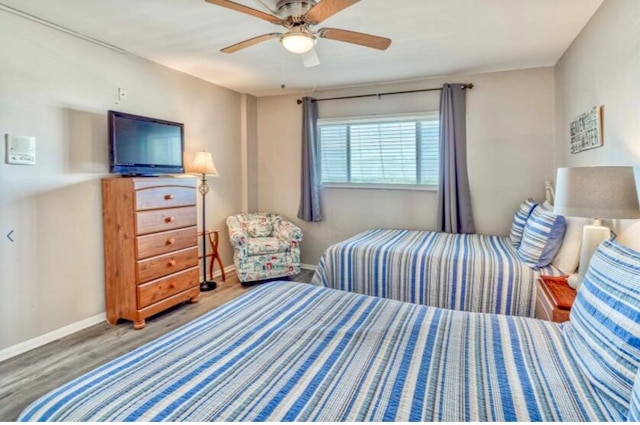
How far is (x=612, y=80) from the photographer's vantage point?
2.17 meters

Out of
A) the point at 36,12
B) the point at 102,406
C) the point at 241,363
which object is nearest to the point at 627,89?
the point at 241,363

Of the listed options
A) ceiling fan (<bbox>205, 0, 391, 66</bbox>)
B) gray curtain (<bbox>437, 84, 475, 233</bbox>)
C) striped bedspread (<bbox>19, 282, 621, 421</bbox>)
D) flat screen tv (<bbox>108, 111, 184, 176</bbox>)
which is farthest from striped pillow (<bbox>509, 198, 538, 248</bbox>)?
flat screen tv (<bbox>108, 111, 184, 176</bbox>)

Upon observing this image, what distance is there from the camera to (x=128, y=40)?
9.63 feet

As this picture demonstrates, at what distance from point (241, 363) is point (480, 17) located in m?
2.74

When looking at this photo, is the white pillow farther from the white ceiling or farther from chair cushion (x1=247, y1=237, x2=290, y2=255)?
chair cushion (x1=247, y1=237, x2=290, y2=255)

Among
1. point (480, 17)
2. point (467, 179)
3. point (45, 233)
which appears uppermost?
point (480, 17)

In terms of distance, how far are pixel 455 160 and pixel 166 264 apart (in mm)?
3155

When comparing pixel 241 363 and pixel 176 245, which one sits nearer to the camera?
pixel 241 363

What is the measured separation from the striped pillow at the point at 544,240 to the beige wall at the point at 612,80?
0.32 metres

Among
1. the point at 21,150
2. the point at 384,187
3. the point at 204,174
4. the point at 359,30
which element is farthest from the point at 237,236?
the point at 359,30

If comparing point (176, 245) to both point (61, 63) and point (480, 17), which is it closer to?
point (61, 63)

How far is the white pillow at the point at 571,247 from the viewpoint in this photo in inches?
93.3

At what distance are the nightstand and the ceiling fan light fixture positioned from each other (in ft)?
6.62

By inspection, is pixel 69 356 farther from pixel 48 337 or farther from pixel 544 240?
pixel 544 240
